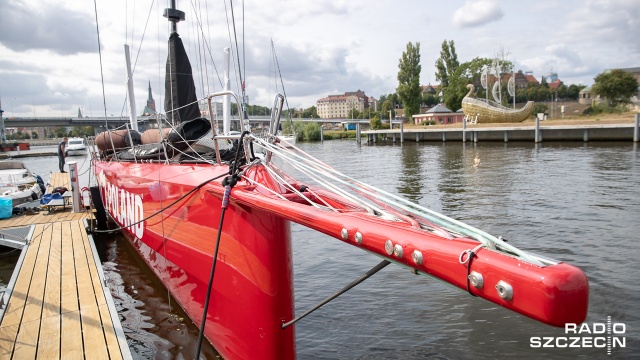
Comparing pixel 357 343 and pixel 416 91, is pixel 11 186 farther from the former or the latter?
pixel 416 91

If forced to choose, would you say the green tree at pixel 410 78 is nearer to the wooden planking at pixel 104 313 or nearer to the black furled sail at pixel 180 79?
the black furled sail at pixel 180 79

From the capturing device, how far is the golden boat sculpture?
42375 millimetres

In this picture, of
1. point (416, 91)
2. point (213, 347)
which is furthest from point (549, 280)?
point (416, 91)

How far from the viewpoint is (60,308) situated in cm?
444

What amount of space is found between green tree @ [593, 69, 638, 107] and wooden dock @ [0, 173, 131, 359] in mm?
62022

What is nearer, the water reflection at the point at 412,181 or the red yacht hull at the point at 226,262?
the red yacht hull at the point at 226,262

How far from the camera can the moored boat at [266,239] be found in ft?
5.06

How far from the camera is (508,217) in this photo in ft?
30.3

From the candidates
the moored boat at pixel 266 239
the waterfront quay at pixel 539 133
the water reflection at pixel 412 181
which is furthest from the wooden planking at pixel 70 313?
the waterfront quay at pixel 539 133

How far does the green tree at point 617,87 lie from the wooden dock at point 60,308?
203 ft

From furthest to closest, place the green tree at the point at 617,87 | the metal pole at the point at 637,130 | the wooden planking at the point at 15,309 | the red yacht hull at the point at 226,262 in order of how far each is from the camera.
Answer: the green tree at the point at 617,87
the metal pole at the point at 637,130
the wooden planking at the point at 15,309
the red yacht hull at the point at 226,262

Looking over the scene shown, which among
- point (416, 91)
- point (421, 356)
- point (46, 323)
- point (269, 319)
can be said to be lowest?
point (421, 356)

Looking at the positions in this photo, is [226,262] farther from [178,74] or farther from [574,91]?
[574,91]

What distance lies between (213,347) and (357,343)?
145 centimetres
